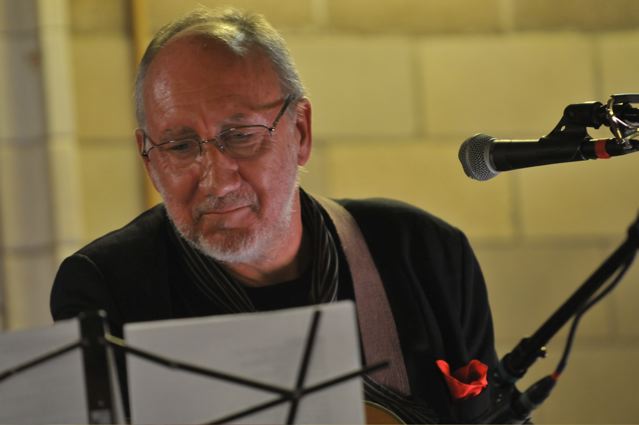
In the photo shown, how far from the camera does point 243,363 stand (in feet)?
5.21

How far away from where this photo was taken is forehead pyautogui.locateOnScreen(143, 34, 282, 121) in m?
2.48

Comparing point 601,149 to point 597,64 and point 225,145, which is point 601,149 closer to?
point 225,145

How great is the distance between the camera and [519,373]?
171cm

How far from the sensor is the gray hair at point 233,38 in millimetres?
2547

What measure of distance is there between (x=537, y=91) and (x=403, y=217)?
1.59 meters

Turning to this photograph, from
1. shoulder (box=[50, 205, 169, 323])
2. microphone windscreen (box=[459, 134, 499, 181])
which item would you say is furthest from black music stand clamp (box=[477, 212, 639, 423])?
shoulder (box=[50, 205, 169, 323])

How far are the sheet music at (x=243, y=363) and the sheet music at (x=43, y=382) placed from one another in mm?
85

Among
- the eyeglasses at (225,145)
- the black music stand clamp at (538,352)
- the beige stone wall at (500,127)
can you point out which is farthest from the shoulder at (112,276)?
the beige stone wall at (500,127)

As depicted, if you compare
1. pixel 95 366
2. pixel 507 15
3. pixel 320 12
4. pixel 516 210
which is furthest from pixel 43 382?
pixel 507 15

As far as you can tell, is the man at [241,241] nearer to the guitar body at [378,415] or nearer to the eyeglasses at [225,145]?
the eyeglasses at [225,145]

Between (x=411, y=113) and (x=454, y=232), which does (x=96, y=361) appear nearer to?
(x=454, y=232)

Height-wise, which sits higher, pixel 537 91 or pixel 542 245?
pixel 537 91

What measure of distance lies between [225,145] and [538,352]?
3.23 feet

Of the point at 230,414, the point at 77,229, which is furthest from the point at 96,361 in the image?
the point at 77,229
